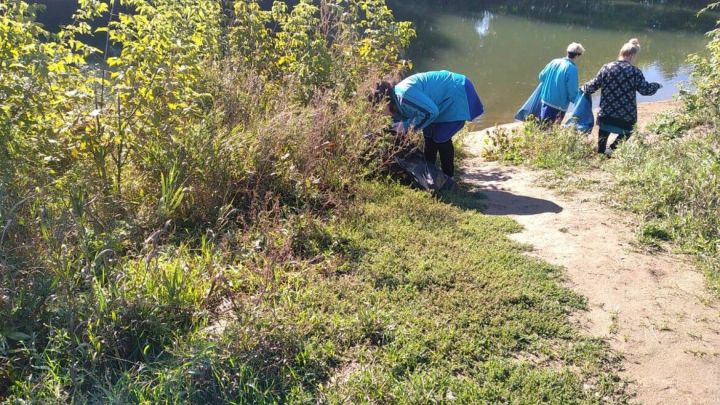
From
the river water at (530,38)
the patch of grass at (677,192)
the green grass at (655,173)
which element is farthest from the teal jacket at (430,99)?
the river water at (530,38)

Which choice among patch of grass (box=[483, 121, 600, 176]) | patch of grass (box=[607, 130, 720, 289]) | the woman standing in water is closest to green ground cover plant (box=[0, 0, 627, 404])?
patch of grass (box=[607, 130, 720, 289])

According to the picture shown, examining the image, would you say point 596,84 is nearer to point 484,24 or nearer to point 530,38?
point 530,38

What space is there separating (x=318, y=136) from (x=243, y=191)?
87 centimetres

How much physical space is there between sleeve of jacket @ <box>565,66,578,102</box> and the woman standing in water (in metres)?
0.14

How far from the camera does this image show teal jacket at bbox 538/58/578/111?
24.0 feet

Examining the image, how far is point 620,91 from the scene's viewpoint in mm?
6984

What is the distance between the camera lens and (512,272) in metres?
3.84

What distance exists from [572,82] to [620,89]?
597 mm

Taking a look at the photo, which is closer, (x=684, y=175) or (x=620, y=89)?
(x=684, y=175)

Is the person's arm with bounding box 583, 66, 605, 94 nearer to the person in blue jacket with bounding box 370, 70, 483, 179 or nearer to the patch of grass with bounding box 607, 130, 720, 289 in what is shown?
the patch of grass with bounding box 607, 130, 720, 289

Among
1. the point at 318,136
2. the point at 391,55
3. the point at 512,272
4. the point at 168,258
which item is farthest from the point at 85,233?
the point at 391,55

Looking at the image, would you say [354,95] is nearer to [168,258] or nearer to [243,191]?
[243,191]

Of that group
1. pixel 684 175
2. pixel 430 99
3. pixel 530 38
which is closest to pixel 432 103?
pixel 430 99

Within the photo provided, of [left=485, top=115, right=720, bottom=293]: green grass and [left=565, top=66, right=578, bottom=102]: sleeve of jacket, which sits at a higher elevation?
[left=565, top=66, right=578, bottom=102]: sleeve of jacket
